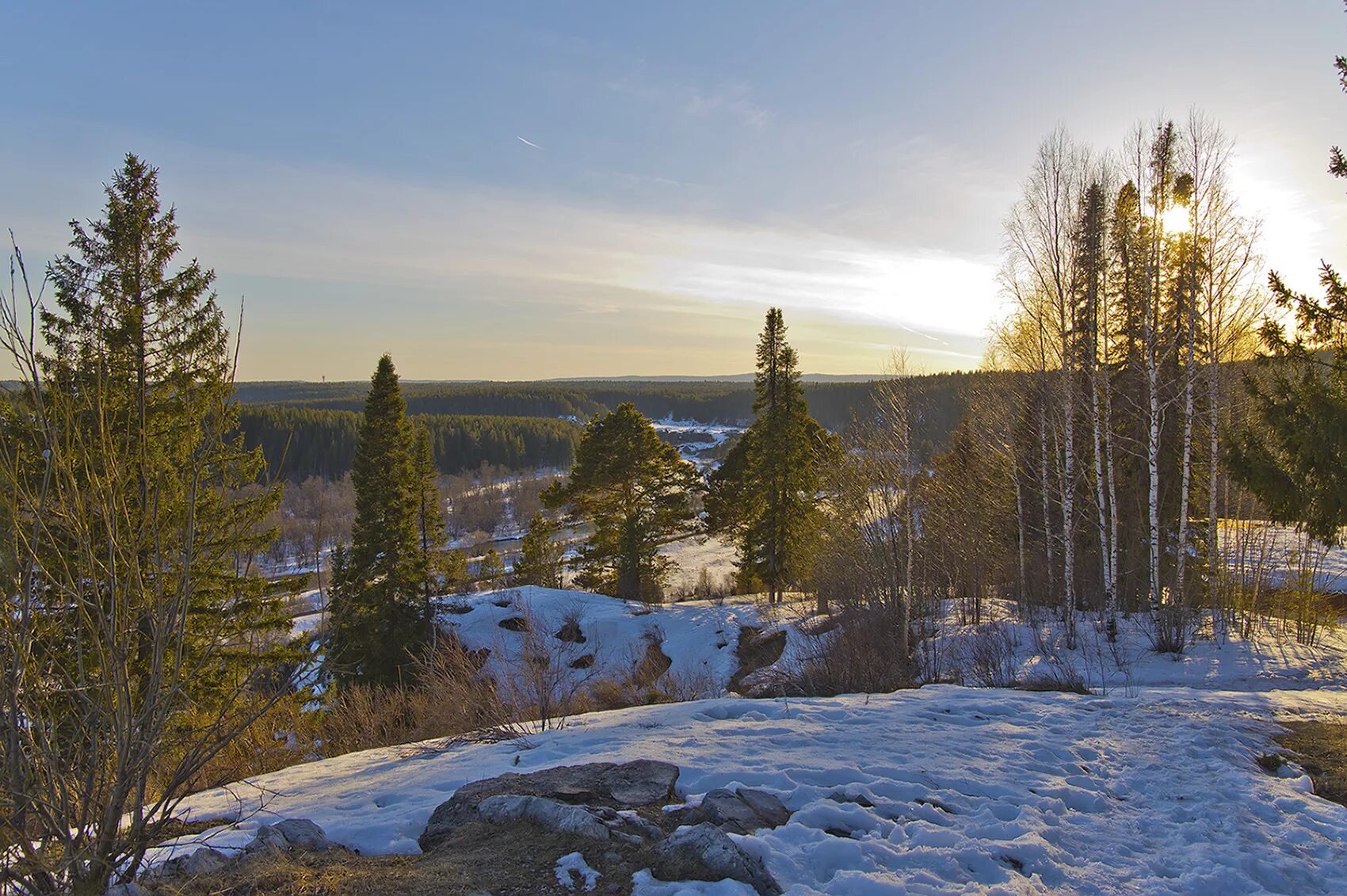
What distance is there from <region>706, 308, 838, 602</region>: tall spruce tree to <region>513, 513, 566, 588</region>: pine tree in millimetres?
9758

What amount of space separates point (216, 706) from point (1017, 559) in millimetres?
19557

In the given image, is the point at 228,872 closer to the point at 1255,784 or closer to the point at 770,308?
the point at 1255,784

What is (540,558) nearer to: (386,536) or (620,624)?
(620,624)

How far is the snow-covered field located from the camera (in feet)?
12.5

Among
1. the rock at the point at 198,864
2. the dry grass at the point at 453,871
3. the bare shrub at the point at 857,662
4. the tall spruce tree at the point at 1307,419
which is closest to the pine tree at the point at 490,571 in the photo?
the bare shrub at the point at 857,662

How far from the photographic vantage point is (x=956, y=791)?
480 cm

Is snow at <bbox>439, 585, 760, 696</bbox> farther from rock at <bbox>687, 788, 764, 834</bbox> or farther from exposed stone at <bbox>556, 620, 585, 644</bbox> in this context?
rock at <bbox>687, 788, 764, 834</bbox>

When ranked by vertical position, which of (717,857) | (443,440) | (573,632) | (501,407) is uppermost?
(501,407)

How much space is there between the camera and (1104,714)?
274 inches

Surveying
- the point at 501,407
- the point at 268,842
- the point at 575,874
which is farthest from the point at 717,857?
the point at 501,407

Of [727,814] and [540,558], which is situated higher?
[727,814]

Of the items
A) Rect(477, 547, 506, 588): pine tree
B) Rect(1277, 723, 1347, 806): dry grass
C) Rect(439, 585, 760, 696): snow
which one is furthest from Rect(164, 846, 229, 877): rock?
Rect(477, 547, 506, 588): pine tree

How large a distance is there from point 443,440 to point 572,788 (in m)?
102

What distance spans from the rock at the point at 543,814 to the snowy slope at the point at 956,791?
47 centimetres
